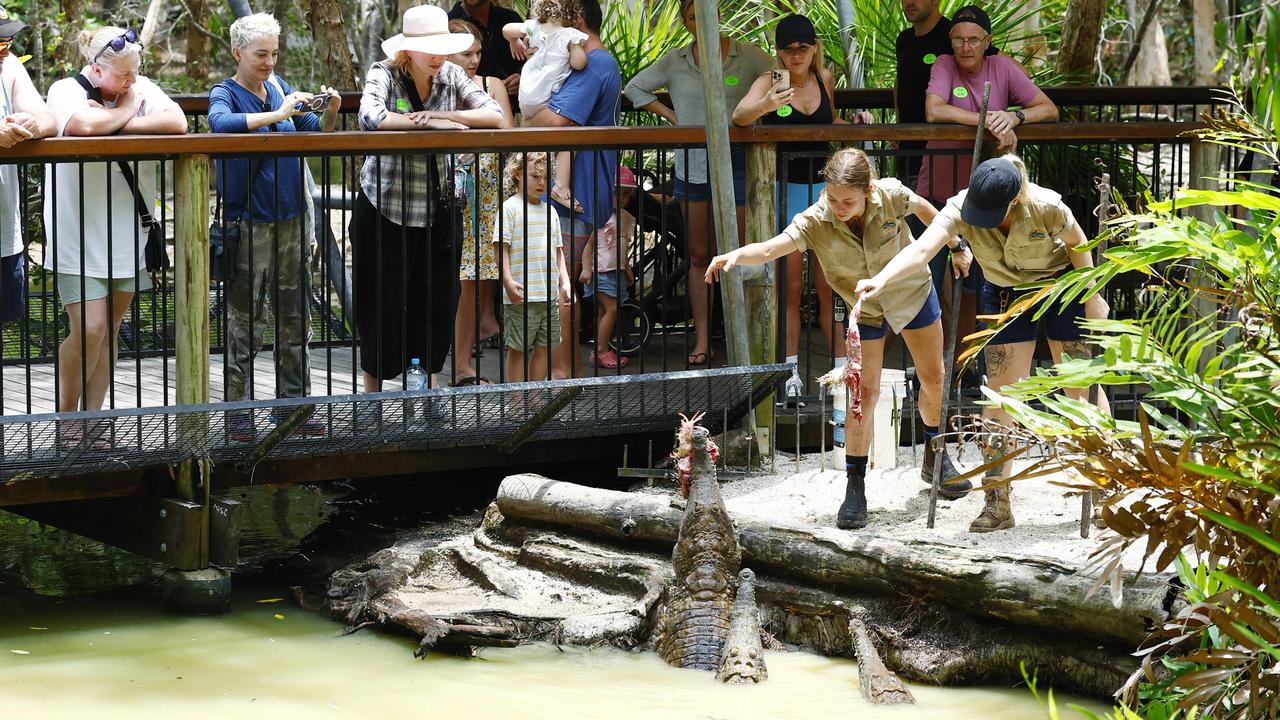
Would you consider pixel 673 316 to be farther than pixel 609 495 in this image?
Yes

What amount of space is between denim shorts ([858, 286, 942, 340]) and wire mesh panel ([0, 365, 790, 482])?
562 mm

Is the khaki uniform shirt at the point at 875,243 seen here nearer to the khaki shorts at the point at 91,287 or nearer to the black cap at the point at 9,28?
the khaki shorts at the point at 91,287

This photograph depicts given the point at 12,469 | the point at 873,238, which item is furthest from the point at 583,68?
the point at 12,469

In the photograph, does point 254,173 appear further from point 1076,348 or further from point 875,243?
point 1076,348

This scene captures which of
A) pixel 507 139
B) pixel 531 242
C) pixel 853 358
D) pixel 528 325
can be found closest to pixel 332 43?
pixel 531 242

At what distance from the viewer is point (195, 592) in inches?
231

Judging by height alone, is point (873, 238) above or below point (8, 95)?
below

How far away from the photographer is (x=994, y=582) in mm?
5059

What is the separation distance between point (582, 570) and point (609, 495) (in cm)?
34

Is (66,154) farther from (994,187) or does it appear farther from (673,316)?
(673,316)

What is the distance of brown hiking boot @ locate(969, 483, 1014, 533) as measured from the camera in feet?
18.7

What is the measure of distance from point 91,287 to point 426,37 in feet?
5.51

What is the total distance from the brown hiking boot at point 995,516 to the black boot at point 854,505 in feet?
1.36

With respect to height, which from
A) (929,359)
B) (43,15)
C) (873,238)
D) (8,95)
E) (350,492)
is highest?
(43,15)
